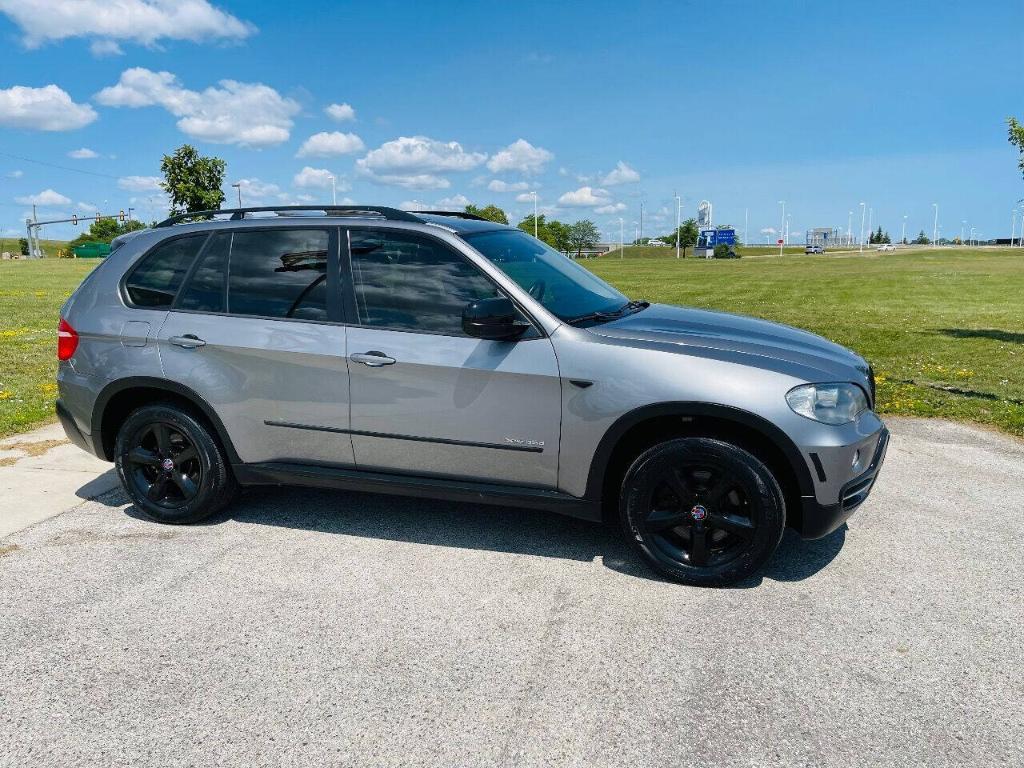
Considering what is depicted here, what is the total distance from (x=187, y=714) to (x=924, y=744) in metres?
2.58

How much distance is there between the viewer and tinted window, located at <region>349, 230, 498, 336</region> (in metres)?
4.02

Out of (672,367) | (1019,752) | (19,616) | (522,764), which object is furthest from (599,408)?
(19,616)

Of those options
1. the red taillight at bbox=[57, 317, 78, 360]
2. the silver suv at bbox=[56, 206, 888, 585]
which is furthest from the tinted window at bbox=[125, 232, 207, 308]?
the red taillight at bbox=[57, 317, 78, 360]

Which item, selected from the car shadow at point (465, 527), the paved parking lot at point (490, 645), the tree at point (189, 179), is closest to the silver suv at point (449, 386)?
the car shadow at point (465, 527)

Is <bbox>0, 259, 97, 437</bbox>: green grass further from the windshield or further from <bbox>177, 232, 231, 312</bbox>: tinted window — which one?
the windshield

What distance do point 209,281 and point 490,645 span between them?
268 centimetres

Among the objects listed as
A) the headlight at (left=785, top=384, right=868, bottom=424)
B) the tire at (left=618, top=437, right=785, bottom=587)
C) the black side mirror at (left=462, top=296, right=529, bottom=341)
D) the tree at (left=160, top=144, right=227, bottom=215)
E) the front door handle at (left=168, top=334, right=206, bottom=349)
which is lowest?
the tire at (left=618, top=437, right=785, bottom=587)

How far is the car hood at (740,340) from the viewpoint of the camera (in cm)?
374

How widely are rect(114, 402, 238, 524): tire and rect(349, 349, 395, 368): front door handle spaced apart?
3.76 feet

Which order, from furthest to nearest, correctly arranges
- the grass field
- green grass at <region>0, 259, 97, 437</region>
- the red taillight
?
the grass field
green grass at <region>0, 259, 97, 437</region>
the red taillight

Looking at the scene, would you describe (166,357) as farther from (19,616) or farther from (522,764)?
(522,764)

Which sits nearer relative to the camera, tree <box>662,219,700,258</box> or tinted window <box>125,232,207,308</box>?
tinted window <box>125,232,207,308</box>

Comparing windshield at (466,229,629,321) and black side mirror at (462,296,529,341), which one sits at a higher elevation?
windshield at (466,229,629,321)

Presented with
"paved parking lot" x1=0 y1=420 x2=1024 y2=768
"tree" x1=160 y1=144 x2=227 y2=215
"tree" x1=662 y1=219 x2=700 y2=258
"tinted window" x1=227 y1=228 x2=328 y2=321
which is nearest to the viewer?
"paved parking lot" x1=0 y1=420 x2=1024 y2=768
